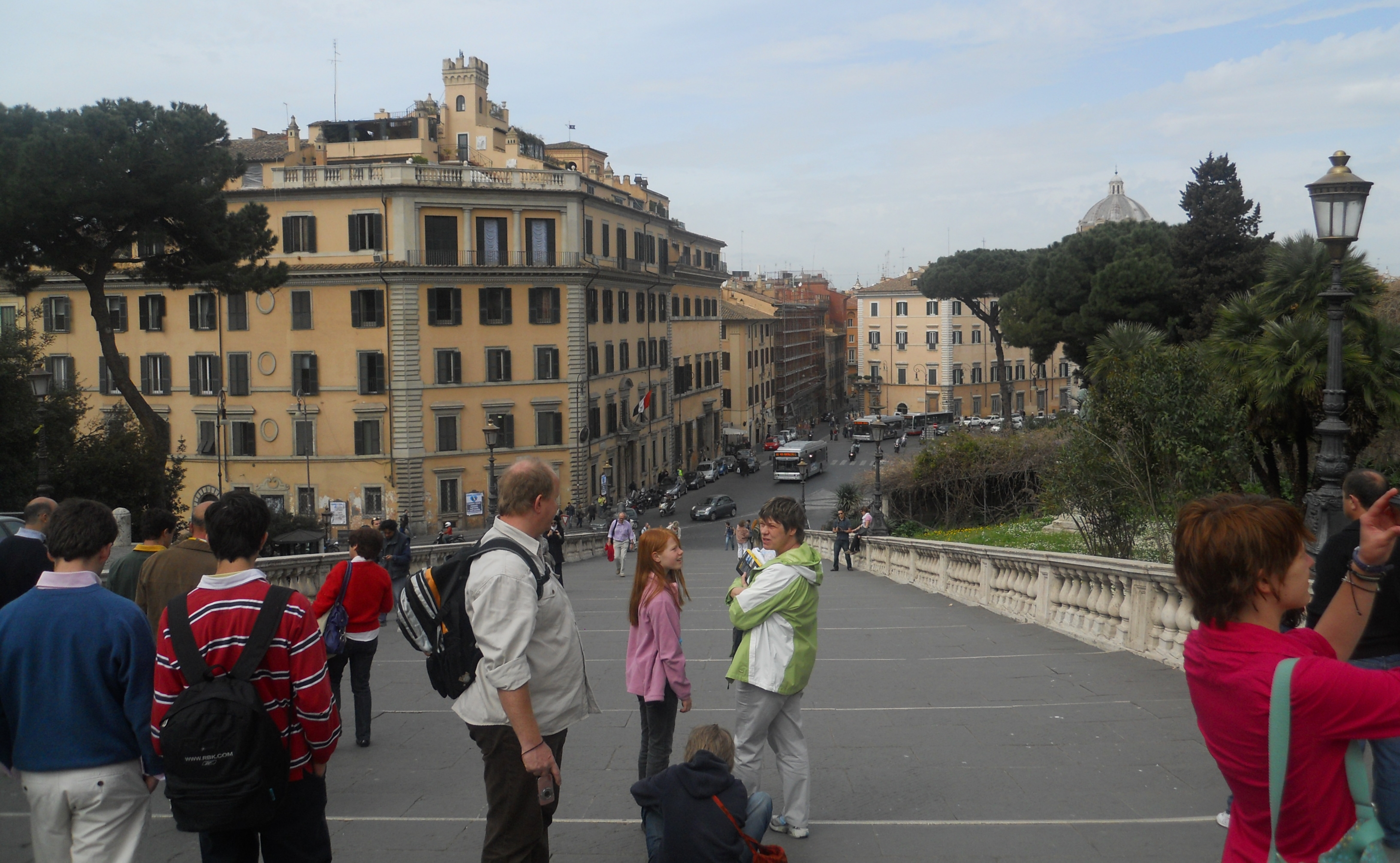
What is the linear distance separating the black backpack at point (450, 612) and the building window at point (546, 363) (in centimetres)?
4293

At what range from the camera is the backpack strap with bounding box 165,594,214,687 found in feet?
11.4

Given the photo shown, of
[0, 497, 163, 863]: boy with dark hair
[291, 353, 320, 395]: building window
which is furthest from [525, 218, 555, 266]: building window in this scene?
[0, 497, 163, 863]: boy with dark hair

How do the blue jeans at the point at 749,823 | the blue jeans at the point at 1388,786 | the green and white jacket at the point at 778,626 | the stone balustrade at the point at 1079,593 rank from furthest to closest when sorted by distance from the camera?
the stone balustrade at the point at 1079,593 → the green and white jacket at the point at 778,626 → the blue jeans at the point at 749,823 → the blue jeans at the point at 1388,786

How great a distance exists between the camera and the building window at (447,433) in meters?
43.8

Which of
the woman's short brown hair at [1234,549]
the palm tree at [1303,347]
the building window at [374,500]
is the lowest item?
the building window at [374,500]

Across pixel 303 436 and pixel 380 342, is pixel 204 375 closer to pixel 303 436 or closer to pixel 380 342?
pixel 303 436

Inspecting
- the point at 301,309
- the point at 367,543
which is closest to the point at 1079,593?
the point at 367,543

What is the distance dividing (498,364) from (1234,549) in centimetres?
4395

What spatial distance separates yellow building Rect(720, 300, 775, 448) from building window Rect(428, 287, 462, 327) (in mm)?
33947

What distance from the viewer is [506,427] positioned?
148ft

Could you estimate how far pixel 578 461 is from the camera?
154 feet

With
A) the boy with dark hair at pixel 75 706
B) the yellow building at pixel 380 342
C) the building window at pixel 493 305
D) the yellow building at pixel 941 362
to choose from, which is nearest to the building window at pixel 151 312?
the yellow building at pixel 380 342

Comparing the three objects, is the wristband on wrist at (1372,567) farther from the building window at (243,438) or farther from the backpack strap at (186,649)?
the building window at (243,438)

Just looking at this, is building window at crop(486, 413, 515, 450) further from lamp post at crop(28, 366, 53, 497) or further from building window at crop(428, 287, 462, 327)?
lamp post at crop(28, 366, 53, 497)
